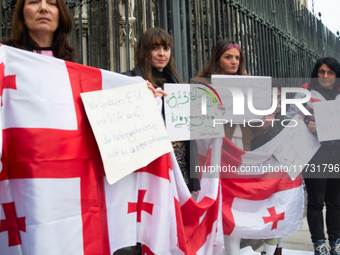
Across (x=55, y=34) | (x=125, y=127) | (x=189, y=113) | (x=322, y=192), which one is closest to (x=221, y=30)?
(x=189, y=113)

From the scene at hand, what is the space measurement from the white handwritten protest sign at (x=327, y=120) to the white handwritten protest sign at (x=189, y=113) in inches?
39.8

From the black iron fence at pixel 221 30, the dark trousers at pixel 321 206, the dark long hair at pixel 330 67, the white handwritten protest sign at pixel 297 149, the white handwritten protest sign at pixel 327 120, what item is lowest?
the dark trousers at pixel 321 206

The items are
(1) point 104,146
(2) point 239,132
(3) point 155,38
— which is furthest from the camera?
(2) point 239,132

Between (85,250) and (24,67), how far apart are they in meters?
0.96

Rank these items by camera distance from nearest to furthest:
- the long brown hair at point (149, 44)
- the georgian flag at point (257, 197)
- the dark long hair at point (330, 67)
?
the long brown hair at point (149, 44) → the georgian flag at point (257, 197) → the dark long hair at point (330, 67)

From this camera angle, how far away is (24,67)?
1.66 metres

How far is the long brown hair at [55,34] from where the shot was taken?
6.62 feet

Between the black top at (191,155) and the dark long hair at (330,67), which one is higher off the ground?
the dark long hair at (330,67)

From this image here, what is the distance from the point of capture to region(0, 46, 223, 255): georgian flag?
5.10 feet

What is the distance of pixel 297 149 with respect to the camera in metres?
3.09

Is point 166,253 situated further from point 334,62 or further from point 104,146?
point 334,62

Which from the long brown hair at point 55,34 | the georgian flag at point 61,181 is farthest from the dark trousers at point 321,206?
the long brown hair at point 55,34

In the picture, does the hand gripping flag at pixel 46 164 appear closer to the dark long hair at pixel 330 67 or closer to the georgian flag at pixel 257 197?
the georgian flag at pixel 257 197

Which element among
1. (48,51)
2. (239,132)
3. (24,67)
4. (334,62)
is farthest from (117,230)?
(334,62)
